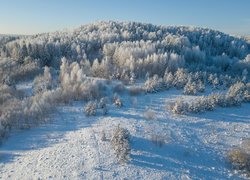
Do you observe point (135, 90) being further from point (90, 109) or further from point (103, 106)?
point (90, 109)

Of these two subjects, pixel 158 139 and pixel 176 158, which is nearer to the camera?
pixel 176 158

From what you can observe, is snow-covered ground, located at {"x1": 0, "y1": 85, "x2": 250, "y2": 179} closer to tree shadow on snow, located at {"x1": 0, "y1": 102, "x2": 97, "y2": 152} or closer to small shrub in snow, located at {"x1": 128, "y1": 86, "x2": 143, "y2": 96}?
tree shadow on snow, located at {"x1": 0, "y1": 102, "x2": 97, "y2": 152}

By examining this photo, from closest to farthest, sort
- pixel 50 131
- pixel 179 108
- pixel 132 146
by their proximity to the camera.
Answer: pixel 132 146
pixel 50 131
pixel 179 108

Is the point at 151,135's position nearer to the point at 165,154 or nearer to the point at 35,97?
the point at 165,154

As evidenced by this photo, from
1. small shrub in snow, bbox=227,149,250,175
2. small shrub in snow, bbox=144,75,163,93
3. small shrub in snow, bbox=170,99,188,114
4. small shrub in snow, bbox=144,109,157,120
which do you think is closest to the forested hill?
small shrub in snow, bbox=144,75,163,93

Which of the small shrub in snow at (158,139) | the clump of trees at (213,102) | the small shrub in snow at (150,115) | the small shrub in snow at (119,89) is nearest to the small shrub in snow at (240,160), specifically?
the small shrub in snow at (158,139)

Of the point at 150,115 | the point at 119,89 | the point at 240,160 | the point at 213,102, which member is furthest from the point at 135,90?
the point at 240,160

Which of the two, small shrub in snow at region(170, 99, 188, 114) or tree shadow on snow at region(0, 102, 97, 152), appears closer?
tree shadow on snow at region(0, 102, 97, 152)
